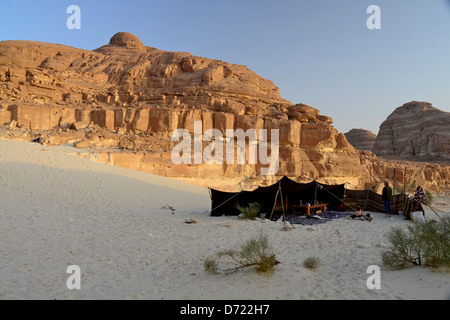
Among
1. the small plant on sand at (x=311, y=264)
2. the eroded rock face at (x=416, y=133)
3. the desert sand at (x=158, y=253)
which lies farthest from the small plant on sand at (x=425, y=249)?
the eroded rock face at (x=416, y=133)

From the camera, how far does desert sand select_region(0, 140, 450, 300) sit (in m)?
3.93

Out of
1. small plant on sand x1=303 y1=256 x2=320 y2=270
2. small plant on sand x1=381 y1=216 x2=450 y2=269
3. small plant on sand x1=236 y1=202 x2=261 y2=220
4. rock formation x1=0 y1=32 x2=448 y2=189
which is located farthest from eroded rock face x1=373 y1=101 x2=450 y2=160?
small plant on sand x1=303 y1=256 x2=320 y2=270

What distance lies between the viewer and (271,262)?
4.58m

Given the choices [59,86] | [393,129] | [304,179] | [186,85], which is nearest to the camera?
[304,179]

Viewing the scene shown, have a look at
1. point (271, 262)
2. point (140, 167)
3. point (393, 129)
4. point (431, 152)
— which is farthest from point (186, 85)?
point (393, 129)

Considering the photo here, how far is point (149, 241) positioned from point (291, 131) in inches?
957

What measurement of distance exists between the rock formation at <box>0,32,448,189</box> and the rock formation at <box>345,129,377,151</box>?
4633 centimetres

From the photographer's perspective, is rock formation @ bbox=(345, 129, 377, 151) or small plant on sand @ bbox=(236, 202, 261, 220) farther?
rock formation @ bbox=(345, 129, 377, 151)

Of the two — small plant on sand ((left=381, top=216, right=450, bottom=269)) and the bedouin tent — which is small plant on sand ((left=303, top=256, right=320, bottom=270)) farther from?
the bedouin tent

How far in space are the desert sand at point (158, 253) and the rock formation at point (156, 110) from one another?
448 inches

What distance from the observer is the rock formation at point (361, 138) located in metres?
77.2

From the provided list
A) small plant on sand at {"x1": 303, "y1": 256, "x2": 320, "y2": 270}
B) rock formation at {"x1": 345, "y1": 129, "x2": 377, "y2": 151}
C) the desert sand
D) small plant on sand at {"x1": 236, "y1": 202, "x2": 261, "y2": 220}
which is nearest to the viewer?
the desert sand

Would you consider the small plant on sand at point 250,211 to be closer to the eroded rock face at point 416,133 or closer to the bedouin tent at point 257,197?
the bedouin tent at point 257,197
